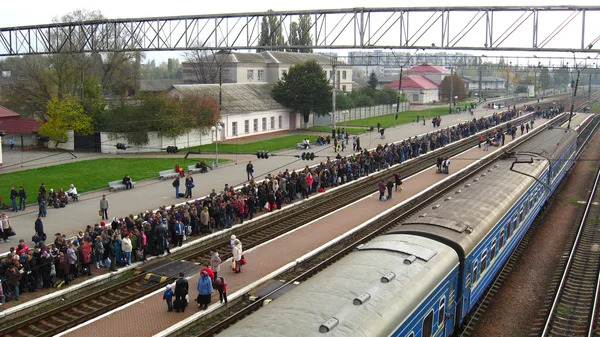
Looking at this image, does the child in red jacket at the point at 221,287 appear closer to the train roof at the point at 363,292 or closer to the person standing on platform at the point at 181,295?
the person standing on platform at the point at 181,295

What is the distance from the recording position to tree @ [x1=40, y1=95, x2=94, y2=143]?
44469mm

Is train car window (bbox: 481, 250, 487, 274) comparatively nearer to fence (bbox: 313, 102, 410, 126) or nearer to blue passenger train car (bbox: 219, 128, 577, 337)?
blue passenger train car (bbox: 219, 128, 577, 337)

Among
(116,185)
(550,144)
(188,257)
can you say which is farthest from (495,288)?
(116,185)

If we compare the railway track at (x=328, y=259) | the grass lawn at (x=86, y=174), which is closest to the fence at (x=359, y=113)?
the grass lawn at (x=86, y=174)

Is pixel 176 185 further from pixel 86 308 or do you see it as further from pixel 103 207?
pixel 86 308

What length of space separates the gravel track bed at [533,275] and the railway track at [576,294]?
1.10 feet

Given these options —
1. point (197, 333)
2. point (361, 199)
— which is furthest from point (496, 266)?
point (361, 199)

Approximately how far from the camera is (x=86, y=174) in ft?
112

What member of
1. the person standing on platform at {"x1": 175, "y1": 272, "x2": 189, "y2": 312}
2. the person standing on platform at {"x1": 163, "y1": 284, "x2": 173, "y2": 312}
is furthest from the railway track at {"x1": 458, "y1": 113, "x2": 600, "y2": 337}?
the person standing on platform at {"x1": 163, "y1": 284, "x2": 173, "y2": 312}

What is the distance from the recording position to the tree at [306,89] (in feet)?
193

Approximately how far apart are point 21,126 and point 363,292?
1997 inches

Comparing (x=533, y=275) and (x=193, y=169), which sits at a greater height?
(x=193, y=169)

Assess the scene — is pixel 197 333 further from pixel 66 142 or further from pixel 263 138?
pixel 263 138

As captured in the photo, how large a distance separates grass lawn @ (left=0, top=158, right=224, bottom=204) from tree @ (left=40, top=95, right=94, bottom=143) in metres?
6.20
